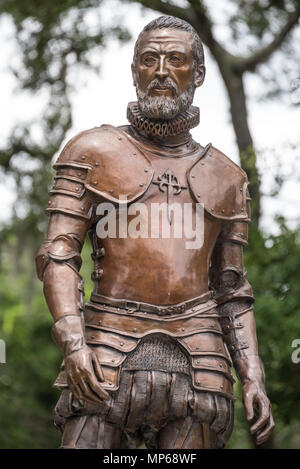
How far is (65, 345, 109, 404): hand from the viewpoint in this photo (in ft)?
13.3

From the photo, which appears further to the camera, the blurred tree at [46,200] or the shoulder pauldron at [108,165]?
the blurred tree at [46,200]

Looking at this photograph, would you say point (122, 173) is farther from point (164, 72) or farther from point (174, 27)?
point (174, 27)

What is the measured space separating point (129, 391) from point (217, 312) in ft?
2.35

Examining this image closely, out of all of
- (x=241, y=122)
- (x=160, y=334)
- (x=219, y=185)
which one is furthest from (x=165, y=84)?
(x=241, y=122)

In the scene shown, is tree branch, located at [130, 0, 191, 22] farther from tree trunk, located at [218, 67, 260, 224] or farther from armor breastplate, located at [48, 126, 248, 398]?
armor breastplate, located at [48, 126, 248, 398]

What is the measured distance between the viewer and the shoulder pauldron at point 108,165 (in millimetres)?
4500

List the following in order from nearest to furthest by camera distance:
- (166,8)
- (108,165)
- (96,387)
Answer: (96,387)
(108,165)
(166,8)

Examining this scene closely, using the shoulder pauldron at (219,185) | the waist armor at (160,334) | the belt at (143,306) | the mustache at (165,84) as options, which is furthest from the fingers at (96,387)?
the mustache at (165,84)

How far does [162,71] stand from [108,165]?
0.57m

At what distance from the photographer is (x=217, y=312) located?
470cm

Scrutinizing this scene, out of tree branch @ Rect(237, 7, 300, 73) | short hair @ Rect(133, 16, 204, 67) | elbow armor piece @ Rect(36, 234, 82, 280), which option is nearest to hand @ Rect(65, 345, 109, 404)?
elbow armor piece @ Rect(36, 234, 82, 280)

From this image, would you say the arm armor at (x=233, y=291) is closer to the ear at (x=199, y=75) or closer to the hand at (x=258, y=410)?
the hand at (x=258, y=410)

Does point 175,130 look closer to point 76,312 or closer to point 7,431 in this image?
point 76,312

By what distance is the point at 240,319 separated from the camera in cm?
473
